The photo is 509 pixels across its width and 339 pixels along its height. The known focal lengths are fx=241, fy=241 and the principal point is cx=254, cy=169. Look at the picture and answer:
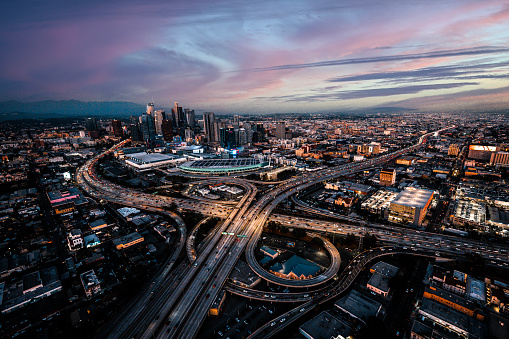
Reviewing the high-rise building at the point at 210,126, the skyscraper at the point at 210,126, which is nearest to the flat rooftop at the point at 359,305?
the high-rise building at the point at 210,126

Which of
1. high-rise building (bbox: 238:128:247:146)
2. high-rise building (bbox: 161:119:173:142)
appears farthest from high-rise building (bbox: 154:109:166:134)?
high-rise building (bbox: 238:128:247:146)

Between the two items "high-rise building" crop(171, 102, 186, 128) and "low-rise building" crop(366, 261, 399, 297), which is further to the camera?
"high-rise building" crop(171, 102, 186, 128)

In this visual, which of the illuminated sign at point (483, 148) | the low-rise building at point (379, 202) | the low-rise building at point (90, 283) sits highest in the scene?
the illuminated sign at point (483, 148)

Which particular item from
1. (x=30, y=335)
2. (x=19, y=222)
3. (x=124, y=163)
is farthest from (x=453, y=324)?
(x=124, y=163)

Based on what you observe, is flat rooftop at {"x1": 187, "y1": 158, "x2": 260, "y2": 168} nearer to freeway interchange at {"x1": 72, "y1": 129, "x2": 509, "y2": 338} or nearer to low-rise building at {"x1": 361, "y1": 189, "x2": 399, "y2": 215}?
freeway interchange at {"x1": 72, "y1": 129, "x2": 509, "y2": 338}

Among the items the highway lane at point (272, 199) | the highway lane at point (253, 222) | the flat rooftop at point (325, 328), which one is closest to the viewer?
the flat rooftop at point (325, 328)

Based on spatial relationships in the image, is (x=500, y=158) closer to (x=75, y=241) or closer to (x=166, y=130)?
(x=75, y=241)

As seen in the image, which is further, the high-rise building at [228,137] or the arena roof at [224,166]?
the high-rise building at [228,137]

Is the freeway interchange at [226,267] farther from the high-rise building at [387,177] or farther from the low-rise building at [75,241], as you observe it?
the high-rise building at [387,177]
